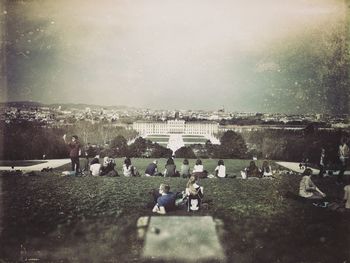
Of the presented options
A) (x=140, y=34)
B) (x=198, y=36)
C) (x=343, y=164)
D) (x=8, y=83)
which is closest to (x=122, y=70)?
(x=140, y=34)

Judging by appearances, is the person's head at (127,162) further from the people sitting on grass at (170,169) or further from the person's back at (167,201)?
the person's back at (167,201)

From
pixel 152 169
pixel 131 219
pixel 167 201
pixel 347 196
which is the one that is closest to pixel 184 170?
pixel 152 169

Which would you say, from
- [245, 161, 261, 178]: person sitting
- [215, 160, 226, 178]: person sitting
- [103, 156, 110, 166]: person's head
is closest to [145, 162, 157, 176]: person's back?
[103, 156, 110, 166]: person's head

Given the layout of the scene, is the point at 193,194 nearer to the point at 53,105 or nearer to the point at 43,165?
the point at 43,165

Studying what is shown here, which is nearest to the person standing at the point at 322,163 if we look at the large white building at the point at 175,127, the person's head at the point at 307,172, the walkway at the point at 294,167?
the walkway at the point at 294,167

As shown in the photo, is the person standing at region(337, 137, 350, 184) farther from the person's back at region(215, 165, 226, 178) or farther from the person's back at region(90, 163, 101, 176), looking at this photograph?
the person's back at region(90, 163, 101, 176)

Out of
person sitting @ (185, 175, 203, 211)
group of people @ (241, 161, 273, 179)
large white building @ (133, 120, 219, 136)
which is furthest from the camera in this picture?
large white building @ (133, 120, 219, 136)

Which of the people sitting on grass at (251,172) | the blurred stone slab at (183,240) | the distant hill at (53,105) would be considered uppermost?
the distant hill at (53,105)
